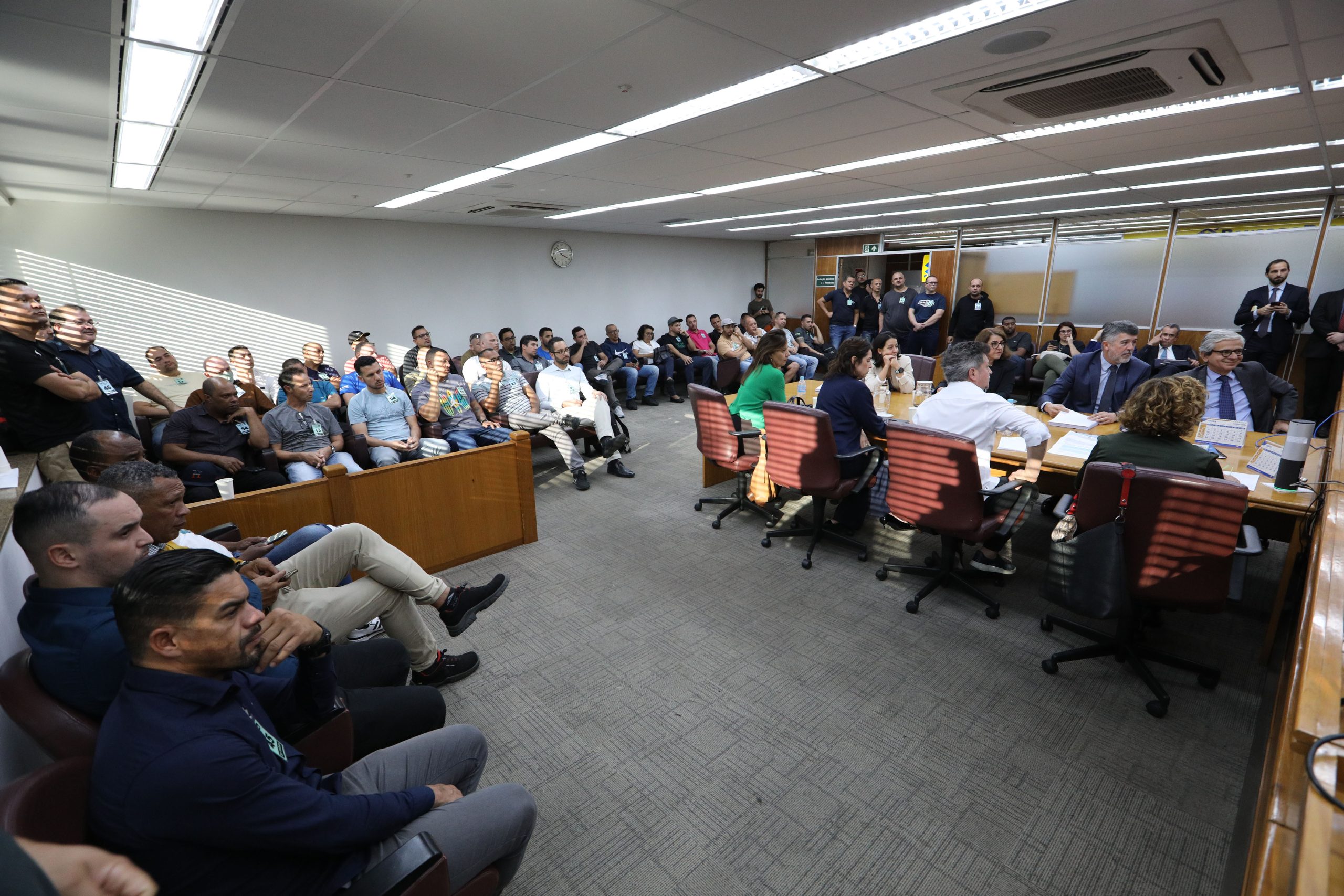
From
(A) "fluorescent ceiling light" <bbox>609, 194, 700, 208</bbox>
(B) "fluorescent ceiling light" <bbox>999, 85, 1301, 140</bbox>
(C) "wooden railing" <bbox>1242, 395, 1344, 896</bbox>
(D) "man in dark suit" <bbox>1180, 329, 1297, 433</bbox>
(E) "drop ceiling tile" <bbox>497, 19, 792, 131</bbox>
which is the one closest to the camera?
(C) "wooden railing" <bbox>1242, 395, 1344, 896</bbox>

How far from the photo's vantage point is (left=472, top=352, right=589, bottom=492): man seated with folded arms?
5016 mm

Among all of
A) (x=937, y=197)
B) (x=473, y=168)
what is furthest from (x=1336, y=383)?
(x=473, y=168)

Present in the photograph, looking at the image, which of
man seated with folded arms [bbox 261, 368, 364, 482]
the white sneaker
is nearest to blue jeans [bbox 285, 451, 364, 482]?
man seated with folded arms [bbox 261, 368, 364, 482]

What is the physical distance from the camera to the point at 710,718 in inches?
89.2

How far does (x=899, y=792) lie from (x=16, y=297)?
14.3ft

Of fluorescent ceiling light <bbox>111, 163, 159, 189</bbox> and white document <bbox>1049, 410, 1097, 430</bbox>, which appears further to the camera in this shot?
fluorescent ceiling light <bbox>111, 163, 159, 189</bbox>

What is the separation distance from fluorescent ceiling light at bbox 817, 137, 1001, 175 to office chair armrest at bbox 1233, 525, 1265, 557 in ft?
9.11

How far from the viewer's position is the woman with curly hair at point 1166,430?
2221mm

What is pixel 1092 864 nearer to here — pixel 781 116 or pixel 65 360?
pixel 781 116

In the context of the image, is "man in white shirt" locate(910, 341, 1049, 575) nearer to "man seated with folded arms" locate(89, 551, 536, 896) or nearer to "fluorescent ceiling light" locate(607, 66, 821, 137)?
"fluorescent ceiling light" locate(607, 66, 821, 137)

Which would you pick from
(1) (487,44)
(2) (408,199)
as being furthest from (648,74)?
(2) (408,199)

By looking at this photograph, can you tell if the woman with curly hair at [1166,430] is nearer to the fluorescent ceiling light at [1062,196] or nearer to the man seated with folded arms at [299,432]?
the man seated with folded arms at [299,432]

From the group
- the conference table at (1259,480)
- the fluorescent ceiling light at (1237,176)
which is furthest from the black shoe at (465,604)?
the fluorescent ceiling light at (1237,176)

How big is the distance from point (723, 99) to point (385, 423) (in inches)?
128
